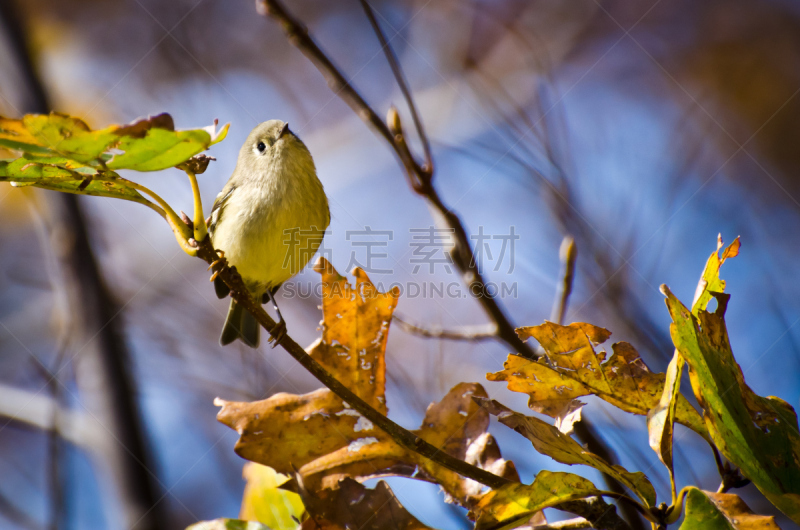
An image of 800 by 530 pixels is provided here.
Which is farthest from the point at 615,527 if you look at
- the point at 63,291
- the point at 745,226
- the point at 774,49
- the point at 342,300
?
the point at 774,49

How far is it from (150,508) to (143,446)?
26cm

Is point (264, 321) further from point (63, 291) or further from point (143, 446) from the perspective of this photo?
point (63, 291)

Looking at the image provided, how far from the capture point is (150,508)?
7.39 feet

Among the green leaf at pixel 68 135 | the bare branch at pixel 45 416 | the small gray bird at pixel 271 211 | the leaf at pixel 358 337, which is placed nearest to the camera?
the green leaf at pixel 68 135

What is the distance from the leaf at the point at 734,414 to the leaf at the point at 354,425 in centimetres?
29

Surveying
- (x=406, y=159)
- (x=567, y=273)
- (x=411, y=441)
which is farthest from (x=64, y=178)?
(x=567, y=273)

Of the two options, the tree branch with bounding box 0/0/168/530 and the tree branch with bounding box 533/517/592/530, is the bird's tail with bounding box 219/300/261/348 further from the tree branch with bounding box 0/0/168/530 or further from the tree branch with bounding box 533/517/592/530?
the tree branch with bounding box 533/517/592/530

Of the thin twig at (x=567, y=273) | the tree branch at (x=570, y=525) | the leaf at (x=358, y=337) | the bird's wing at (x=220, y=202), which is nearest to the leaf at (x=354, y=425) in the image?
the leaf at (x=358, y=337)

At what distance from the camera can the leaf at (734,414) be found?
725mm

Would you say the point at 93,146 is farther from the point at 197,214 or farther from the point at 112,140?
the point at 197,214

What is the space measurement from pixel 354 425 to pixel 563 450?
307 millimetres

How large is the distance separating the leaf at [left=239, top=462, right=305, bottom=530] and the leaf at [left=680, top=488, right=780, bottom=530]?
585 mm

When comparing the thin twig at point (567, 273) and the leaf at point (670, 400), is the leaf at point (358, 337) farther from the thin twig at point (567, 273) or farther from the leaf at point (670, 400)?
the thin twig at point (567, 273)

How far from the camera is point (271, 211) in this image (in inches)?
85.6
